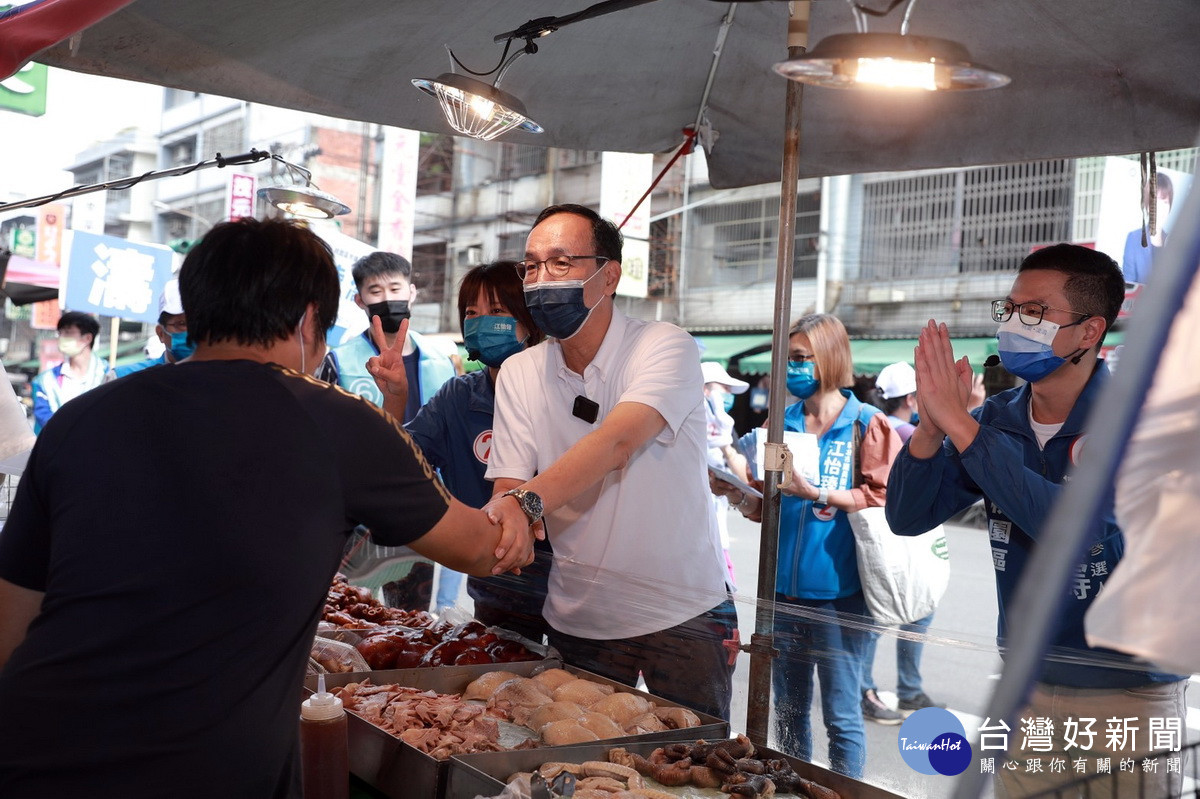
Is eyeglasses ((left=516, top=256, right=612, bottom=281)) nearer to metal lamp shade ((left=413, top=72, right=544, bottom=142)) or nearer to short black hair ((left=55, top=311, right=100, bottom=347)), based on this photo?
metal lamp shade ((left=413, top=72, right=544, bottom=142))

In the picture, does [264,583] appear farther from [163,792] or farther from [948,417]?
[948,417]

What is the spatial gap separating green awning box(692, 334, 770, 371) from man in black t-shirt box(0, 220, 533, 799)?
17.1 metres

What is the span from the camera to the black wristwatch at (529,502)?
2240 mm

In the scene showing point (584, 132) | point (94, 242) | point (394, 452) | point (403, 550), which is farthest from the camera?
point (94, 242)

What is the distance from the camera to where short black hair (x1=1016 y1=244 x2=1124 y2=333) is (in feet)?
8.06

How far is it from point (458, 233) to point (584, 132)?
2273 centimetres

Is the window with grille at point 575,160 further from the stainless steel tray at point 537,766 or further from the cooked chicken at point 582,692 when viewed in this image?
the stainless steel tray at point 537,766

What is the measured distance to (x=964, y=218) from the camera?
56.6ft

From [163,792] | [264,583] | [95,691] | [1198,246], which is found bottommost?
[163,792]

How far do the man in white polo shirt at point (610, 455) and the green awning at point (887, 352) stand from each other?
514 inches

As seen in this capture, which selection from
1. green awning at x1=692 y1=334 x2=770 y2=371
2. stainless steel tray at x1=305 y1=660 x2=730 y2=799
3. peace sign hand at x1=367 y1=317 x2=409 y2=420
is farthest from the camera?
green awning at x1=692 y1=334 x2=770 y2=371

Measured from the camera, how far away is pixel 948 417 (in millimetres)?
2395

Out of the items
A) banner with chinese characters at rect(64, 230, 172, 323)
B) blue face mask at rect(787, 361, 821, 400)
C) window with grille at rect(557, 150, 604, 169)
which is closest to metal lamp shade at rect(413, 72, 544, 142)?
blue face mask at rect(787, 361, 821, 400)

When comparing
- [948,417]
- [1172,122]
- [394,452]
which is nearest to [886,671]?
[948,417]
